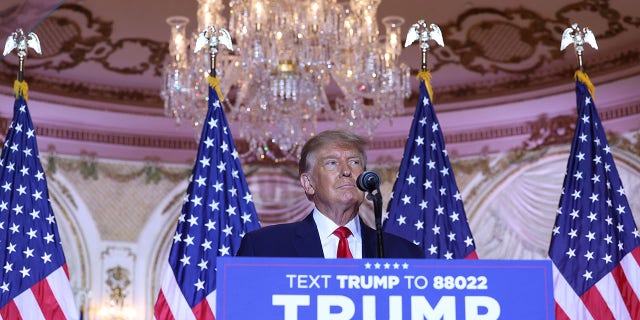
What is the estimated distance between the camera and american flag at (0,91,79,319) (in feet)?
16.6

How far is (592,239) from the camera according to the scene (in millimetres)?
5355

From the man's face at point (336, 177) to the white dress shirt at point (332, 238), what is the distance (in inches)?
1.7

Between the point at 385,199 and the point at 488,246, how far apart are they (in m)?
1.18

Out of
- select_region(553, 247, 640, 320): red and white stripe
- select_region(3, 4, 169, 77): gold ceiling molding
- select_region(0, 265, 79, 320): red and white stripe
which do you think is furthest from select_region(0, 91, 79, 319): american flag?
select_region(3, 4, 169, 77): gold ceiling molding

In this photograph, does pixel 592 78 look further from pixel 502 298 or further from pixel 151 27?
pixel 502 298

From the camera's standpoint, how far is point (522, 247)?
10359 mm

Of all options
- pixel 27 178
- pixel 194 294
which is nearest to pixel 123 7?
pixel 27 178

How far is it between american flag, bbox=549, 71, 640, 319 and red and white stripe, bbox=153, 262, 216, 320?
5.72 ft

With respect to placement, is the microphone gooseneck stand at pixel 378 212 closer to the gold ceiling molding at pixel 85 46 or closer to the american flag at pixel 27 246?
the american flag at pixel 27 246

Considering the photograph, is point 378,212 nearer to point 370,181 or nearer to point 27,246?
point 370,181

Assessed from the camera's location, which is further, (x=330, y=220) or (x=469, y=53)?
(x=469, y=53)

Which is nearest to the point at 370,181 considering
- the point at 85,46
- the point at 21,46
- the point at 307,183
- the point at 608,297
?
the point at 307,183

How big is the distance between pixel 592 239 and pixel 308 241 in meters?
2.36

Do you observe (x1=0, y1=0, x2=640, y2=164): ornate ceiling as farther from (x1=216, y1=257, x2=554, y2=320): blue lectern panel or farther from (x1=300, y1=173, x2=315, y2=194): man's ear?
(x1=216, y1=257, x2=554, y2=320): blue lectern panel
